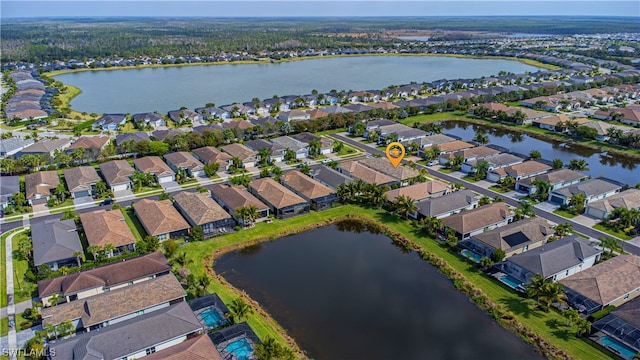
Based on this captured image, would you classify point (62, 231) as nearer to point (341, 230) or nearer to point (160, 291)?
point (160, 291)

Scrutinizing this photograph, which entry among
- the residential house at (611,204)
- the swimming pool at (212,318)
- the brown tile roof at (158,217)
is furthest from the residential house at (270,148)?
the residential house at (611,204)

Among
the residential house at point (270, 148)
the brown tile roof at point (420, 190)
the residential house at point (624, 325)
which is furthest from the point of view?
the residential house at point (270, 148)

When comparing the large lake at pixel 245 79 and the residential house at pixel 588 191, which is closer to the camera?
the residential house at pixel 588 191

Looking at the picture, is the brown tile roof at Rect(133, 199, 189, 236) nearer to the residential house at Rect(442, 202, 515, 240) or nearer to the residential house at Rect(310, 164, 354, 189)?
the residential house at Rect(310, 164, 354, 189)

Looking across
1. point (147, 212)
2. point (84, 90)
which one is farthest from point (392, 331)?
point (84, 90)

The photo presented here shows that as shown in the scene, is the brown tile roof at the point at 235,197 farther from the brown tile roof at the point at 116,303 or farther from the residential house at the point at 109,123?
the residential house at the point at 109,123

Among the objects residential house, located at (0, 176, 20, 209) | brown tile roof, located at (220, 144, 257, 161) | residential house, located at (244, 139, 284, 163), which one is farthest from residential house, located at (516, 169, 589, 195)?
residential house, located at (0, 176, 20, 209)

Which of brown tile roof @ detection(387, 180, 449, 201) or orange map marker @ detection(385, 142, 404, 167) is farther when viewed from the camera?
orange map marker @ detection(385, 142, 404, 167)
